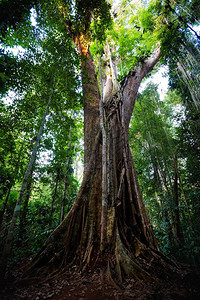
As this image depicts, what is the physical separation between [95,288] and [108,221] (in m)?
1.08

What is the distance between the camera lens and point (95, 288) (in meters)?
2.00

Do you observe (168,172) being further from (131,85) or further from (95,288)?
(95,288)

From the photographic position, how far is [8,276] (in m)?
2.69

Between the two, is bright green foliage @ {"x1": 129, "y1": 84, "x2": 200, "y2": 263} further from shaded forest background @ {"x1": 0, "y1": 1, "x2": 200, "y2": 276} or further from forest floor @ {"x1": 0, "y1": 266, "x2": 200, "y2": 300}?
forest floor @ {"x1": 0, "y1": 266, "x2": 200, "y2": 300}

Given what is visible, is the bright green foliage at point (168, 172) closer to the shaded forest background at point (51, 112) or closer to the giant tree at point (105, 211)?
the shaded forest background at point (51, 112)

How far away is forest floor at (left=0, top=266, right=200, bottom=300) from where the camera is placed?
5.61 feet

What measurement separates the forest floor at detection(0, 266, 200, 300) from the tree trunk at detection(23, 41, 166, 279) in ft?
0.69

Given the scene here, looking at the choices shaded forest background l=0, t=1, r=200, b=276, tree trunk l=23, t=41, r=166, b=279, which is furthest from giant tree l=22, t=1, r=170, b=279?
shaded forest background l=0, t=1, r=200, b=276

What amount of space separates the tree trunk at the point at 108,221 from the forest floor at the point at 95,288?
0.21 m

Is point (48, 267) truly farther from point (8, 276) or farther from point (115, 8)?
point (115, 8)

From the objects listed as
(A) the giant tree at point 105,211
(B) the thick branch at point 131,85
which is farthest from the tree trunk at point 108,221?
(B) the thick branch at point 131,85

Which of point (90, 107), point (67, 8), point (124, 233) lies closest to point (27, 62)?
point (90, 107)

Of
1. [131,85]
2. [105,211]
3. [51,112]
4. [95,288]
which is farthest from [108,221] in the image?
[131,85]

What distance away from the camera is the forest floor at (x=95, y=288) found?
1.71 metres
